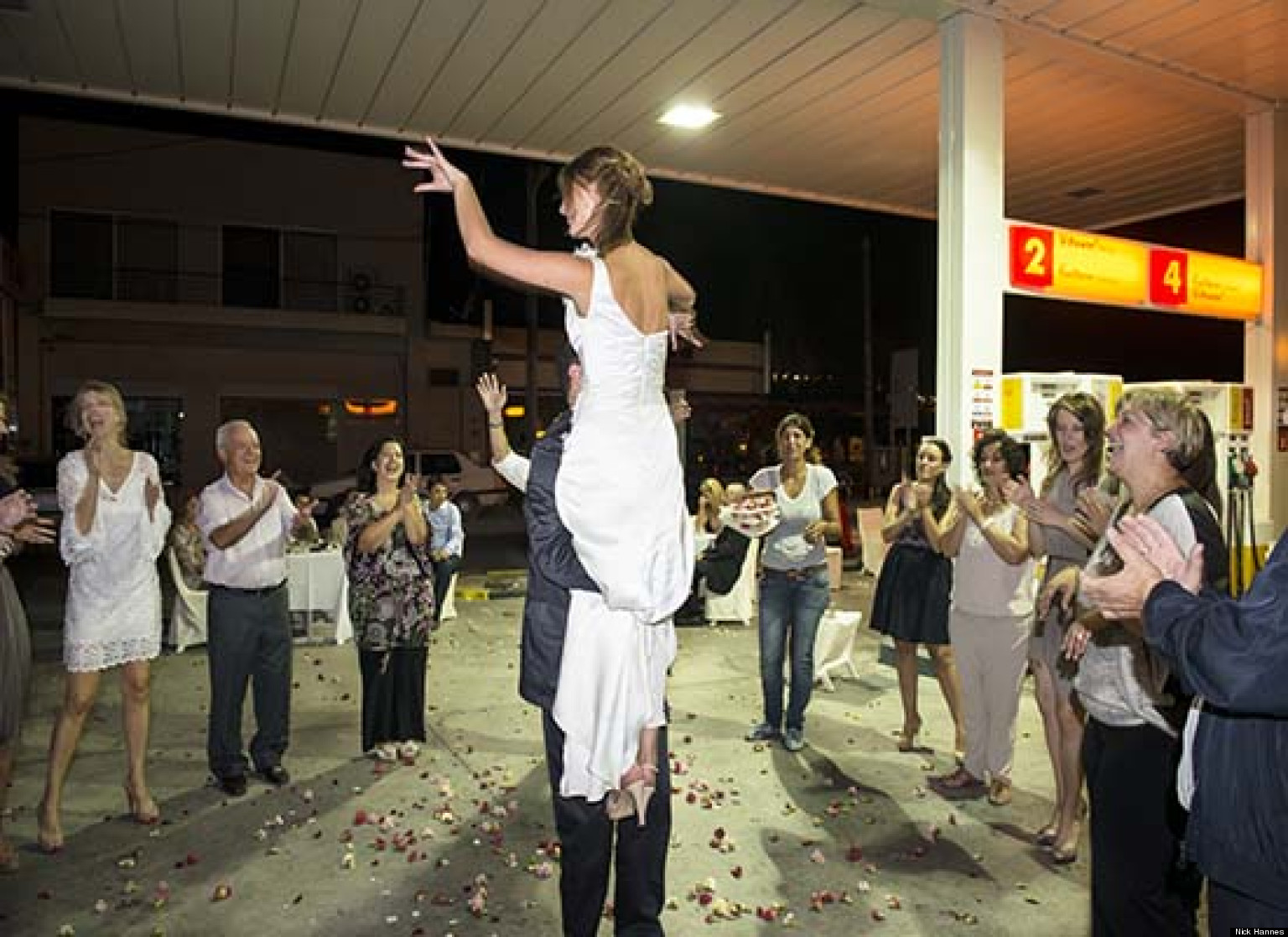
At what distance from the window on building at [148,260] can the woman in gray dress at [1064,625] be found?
76.1 ft

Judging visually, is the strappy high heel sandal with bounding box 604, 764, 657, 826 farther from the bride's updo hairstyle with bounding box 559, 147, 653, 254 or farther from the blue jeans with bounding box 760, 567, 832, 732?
the blue jeans with bounding box 760, 567, 832, 732

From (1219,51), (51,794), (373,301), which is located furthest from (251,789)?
(373,301)

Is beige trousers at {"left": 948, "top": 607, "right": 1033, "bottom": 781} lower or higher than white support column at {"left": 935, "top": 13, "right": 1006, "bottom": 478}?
lower

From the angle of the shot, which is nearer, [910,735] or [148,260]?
[910,735]

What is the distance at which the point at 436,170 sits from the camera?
2117 mm

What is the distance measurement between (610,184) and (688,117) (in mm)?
6301

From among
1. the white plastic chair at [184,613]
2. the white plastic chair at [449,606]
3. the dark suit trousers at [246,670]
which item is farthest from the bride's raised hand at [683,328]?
the white plastic chair at [449,606]

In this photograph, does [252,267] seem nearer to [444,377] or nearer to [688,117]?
[444,377]

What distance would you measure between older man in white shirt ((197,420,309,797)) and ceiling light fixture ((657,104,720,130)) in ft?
15.5

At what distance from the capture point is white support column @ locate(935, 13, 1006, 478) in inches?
244

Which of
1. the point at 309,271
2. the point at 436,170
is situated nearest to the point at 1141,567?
the point at 436,170

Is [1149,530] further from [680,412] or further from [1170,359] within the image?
[1170,359]

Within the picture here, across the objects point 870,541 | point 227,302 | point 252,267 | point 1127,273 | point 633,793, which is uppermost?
point 252,267

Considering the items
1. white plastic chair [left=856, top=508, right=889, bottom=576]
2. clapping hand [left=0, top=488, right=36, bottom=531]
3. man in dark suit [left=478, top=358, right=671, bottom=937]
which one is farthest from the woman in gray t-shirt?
white plastic chair [left=856, top=508, right=889, bottom=576]
